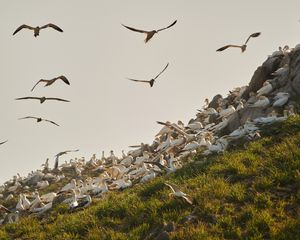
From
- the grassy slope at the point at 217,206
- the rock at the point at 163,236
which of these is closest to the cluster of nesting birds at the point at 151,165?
the grassy slope at the point at 217,206

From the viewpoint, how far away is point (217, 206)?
48.9 ft

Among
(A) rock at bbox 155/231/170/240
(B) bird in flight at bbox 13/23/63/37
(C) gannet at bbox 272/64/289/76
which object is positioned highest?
(B) bird in flight at bbox 13/23/63/37

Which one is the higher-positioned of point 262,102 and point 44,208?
point 262,102

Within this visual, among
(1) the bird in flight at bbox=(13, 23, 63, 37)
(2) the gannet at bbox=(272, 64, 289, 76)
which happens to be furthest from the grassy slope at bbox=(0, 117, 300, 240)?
(2) the gannet at bbox=(272, 64, 289, 76)

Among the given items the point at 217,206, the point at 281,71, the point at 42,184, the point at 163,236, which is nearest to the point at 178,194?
the point at 217,206

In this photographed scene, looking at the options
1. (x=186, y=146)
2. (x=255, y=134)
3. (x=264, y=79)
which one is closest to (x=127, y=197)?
(x=255, y=134)

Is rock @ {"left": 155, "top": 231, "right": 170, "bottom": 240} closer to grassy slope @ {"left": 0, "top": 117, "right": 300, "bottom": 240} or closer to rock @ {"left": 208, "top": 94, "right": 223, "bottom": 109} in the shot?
grassy slope @ {"left": 0, "top": 117, "right": 300, "bottom": 240}

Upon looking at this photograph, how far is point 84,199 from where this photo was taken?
21.6 metres

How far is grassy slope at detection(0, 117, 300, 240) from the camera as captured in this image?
1352 centimetres

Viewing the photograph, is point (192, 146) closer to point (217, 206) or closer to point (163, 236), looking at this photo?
point (217, 206)

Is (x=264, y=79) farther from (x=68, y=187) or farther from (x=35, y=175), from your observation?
(x=35, y=175)

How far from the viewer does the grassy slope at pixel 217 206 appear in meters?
13.5

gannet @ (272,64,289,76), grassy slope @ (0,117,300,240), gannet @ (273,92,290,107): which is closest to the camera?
grassy slope @ (0,117,300,240)

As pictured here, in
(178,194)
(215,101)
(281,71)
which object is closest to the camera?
(178,194)
